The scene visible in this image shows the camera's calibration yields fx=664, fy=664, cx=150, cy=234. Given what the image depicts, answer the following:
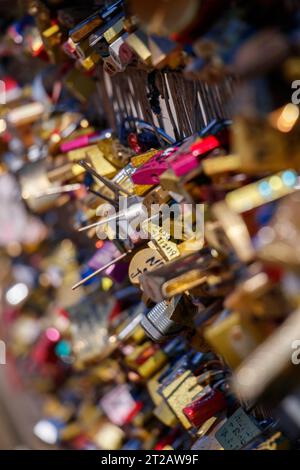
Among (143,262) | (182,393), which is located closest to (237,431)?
(182,393)

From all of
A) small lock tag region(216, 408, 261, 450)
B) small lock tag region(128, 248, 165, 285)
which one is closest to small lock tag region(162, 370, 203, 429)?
small lock tag region(216, 408, 261, 450)

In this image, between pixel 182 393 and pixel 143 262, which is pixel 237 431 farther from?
pixel 143 262

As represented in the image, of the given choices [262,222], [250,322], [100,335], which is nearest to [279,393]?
[250,322]

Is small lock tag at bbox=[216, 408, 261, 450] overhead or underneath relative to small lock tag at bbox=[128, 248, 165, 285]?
underneath

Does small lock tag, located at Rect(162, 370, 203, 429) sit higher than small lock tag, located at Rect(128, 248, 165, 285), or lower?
lower

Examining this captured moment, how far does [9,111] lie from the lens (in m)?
2.35

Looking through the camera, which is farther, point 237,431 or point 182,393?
point 182,393

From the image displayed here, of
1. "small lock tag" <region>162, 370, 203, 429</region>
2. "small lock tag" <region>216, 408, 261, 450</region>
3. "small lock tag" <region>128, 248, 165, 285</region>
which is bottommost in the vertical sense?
"small lock tag" <region>216, 408, 261, 450</region>

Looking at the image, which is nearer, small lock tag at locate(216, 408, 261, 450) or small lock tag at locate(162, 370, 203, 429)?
small lock tag at locate(216, 408, 261, 450)

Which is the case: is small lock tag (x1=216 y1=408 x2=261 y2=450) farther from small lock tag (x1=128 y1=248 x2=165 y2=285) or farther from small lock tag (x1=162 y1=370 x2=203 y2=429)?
small lock tag (x1=128 y1=248 x2=165 y2=285)

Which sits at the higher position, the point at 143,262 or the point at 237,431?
the point at 143,262

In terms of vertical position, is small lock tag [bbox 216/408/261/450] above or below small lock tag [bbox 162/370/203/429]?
below

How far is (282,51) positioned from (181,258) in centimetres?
42
